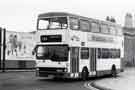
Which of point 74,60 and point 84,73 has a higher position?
point 74,60

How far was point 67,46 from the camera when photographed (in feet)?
79.6

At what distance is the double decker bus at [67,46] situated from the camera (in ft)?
79.5

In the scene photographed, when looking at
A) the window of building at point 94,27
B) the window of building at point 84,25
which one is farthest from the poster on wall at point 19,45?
the window of building at point 84,25

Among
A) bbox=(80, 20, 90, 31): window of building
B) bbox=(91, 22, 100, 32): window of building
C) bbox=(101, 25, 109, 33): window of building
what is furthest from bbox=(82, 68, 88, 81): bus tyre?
bbox=(101, 25, 109, 33): window of building

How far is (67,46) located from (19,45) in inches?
795

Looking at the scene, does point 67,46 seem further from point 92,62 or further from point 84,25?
point 92,62

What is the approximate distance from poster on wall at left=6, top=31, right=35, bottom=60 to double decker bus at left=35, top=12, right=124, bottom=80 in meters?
15.9

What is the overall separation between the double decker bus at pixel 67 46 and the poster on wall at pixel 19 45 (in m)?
15.9

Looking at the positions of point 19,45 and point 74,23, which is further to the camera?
point 19,45

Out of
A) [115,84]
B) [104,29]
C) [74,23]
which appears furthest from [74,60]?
[104,29]

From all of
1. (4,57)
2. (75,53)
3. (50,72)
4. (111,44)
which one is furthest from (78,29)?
(4,57)

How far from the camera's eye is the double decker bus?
24.2 meters

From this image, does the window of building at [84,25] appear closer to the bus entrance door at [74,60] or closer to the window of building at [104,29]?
the bus entrance door at [74,60]

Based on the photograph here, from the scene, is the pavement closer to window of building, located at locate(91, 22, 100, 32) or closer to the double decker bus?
the double decker bus
